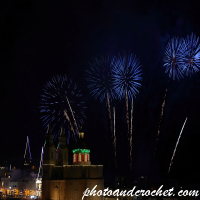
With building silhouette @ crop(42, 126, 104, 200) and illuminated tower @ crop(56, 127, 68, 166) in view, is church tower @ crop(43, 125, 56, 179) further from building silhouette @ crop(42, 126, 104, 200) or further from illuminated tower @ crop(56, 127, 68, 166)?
illuminated tower @ crop(56, 127, 68, 166)

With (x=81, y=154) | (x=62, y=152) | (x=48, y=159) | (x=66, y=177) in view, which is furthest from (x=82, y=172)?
(x=62, y=152)

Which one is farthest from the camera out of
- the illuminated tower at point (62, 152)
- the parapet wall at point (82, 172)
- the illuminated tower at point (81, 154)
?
the illuminated tower at point (62, 152)

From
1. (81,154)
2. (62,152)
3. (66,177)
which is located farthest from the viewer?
(62,152)

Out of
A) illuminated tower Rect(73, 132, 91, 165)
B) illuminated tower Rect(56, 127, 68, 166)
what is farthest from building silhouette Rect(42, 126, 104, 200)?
illuminated tower Rect(56, 127, 68, 166)

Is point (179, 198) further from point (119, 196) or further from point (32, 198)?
point (32, 198)

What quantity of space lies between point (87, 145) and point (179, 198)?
2369 centimetres

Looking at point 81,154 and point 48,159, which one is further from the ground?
point 81,154

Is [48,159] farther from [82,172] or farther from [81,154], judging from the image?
[82,172]

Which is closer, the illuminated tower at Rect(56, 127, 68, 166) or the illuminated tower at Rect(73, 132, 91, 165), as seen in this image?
the illuminated tower at Rect(73, 132, 91, 165)

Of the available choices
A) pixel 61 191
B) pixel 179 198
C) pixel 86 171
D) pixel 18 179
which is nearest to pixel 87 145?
pixel 86 171

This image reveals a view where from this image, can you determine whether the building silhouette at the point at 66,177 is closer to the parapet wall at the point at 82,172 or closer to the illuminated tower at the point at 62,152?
the parapet wall at the point at 82,172

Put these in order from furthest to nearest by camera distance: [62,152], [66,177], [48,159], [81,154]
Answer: [62,152], [81,154], [48,159], [66,177]

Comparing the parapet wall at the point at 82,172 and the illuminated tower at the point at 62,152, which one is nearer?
the parapet wall at the point at 82,172

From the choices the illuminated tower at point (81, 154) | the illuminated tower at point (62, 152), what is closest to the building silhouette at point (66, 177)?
the illuminated tower at point (81, 154)
